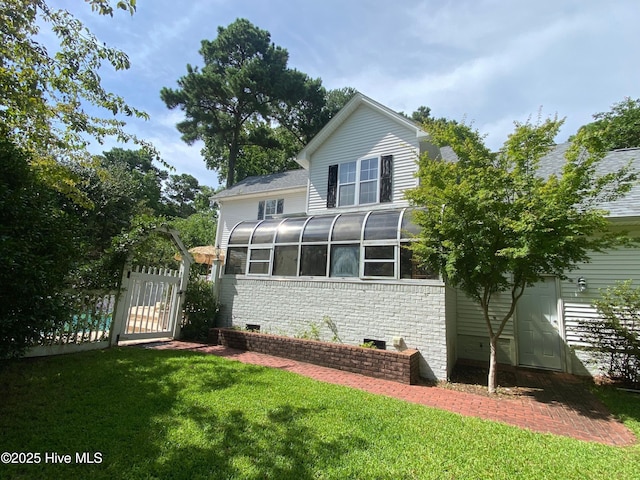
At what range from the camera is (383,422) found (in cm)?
402

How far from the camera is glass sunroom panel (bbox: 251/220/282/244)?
952 centimetres

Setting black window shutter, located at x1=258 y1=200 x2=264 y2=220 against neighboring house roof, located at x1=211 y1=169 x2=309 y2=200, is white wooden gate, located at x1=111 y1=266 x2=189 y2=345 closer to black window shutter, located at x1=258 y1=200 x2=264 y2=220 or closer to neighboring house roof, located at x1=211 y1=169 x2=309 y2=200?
black window shutter, located at x1=258 y1=200 x2=264 y2=220

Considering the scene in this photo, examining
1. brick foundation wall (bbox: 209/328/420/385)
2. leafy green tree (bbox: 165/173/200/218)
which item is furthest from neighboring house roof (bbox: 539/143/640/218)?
leafy green tree (bbox: 165/173/200/218)

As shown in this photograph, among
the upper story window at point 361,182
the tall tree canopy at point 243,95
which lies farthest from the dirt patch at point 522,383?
the tall tree canopy at point 243,95

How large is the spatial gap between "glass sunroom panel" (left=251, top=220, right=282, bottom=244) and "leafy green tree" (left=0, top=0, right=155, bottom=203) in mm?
3877

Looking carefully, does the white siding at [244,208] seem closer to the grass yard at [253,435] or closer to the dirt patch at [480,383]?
the dirt patch at [480,383]

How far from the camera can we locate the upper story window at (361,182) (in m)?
10.8

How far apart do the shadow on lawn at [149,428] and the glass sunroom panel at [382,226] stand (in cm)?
438

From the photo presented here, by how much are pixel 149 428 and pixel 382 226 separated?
20.3 feet

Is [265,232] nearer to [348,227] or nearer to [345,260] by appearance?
[348,227]

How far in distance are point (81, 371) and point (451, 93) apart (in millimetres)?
11609

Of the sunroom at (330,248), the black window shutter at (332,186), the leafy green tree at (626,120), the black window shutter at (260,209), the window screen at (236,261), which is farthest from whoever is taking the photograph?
the leafy green tree at (626,120)

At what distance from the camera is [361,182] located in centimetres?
1130

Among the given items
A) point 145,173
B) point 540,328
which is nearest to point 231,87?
point 540,328
